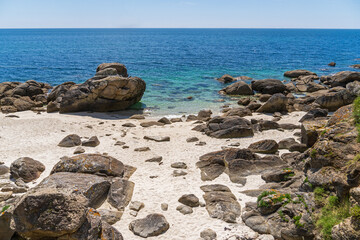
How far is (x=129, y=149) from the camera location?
71.6 ft

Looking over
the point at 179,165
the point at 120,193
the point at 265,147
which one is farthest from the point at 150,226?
the point at 265,147

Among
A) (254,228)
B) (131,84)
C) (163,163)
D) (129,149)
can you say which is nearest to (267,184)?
(254,228)

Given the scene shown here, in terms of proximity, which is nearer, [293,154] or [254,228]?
[254,228]

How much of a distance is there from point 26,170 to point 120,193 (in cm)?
600

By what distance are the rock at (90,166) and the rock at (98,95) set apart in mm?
17158

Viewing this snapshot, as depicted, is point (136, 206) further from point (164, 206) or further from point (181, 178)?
point (181, 178)

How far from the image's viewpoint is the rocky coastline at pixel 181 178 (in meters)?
10.4

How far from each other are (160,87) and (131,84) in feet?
43.5

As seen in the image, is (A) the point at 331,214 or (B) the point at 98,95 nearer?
(A) the point at 331,214

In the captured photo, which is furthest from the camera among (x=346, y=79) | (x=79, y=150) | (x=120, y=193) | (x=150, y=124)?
(x=346, y=79)

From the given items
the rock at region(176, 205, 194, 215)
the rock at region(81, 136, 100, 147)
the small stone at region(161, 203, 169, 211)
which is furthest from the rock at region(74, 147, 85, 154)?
the rock at region(176, 205, 194, 215)

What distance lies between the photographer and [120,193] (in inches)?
582

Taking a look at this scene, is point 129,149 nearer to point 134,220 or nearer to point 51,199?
point 134,220

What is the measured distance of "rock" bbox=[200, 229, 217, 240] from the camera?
11812 mm
